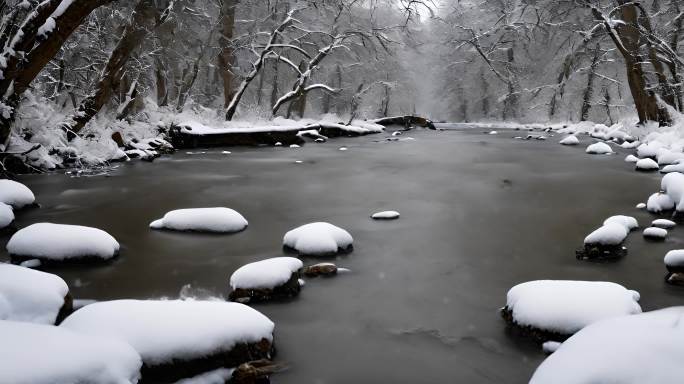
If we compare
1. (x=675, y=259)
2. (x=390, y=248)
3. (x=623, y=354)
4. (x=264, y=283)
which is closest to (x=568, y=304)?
(x=623, y=354)

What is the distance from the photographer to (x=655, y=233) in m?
5.71

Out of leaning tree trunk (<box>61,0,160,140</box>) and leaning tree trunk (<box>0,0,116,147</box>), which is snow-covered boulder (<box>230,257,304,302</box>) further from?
leaning tree trunk (<box>61,0,160,140</box>)

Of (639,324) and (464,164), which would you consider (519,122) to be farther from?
(639,324)

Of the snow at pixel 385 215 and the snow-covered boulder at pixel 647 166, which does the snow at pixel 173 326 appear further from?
the snow-covered boulder at pixel 647 166

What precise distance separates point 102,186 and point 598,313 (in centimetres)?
885

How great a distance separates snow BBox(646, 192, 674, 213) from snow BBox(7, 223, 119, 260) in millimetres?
6818

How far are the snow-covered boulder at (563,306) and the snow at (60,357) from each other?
8.33ft

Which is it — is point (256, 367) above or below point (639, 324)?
below

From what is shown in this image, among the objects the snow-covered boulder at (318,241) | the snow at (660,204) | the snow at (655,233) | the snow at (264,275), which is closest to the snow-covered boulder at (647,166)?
the snow at (660,204)

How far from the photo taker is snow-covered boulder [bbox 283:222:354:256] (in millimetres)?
5293

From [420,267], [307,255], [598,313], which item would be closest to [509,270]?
[420,267]

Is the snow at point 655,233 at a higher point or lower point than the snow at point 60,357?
lower

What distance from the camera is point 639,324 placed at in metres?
2.70

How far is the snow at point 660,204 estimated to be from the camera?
6.85 meters
